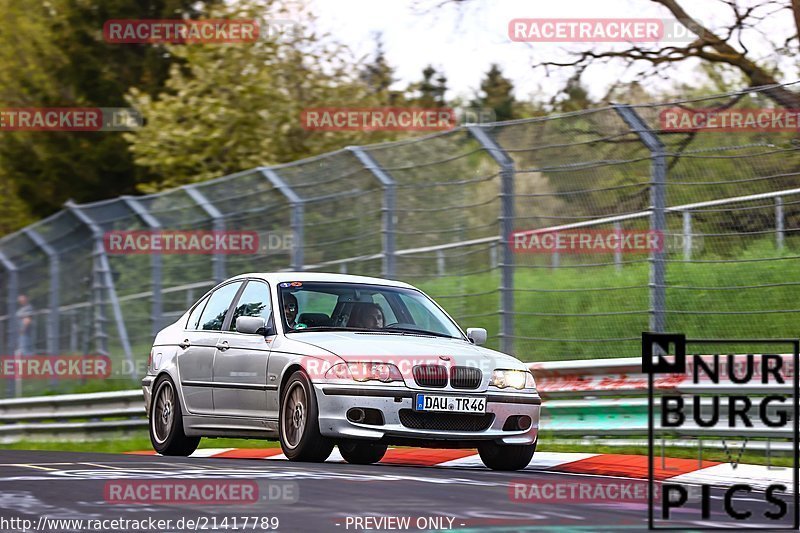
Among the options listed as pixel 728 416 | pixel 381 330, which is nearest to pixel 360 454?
pixel 381 330

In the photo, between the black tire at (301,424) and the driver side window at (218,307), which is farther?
the driver side window at (218,307)

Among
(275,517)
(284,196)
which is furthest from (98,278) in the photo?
(275,517)

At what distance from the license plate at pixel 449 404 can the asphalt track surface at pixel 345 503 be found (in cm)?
42

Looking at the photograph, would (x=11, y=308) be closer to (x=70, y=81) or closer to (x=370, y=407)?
(x=370, y=407)

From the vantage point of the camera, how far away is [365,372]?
9.76 metres

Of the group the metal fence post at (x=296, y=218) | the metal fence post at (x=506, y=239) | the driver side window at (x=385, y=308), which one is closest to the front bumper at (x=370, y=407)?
the driver side window at (x=385, y=308)

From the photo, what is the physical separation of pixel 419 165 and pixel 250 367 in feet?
13.4

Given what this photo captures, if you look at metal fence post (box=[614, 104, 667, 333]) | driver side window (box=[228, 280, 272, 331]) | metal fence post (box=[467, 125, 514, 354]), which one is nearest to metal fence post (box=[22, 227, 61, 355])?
metal fence post (box=[467, 125, 514, 354])

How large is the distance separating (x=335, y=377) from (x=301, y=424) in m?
0.51

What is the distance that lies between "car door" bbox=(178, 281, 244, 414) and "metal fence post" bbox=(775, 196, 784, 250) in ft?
13.9

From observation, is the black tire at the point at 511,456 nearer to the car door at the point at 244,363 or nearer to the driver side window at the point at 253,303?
the car door at the point at 244,363

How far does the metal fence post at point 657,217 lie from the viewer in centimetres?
1159

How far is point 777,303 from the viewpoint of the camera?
10758 millimetres

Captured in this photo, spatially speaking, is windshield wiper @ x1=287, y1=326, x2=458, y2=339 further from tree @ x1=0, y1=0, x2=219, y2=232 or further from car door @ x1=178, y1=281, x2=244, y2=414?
tree @ x1=0, y1=0, x2=219, y2=232
